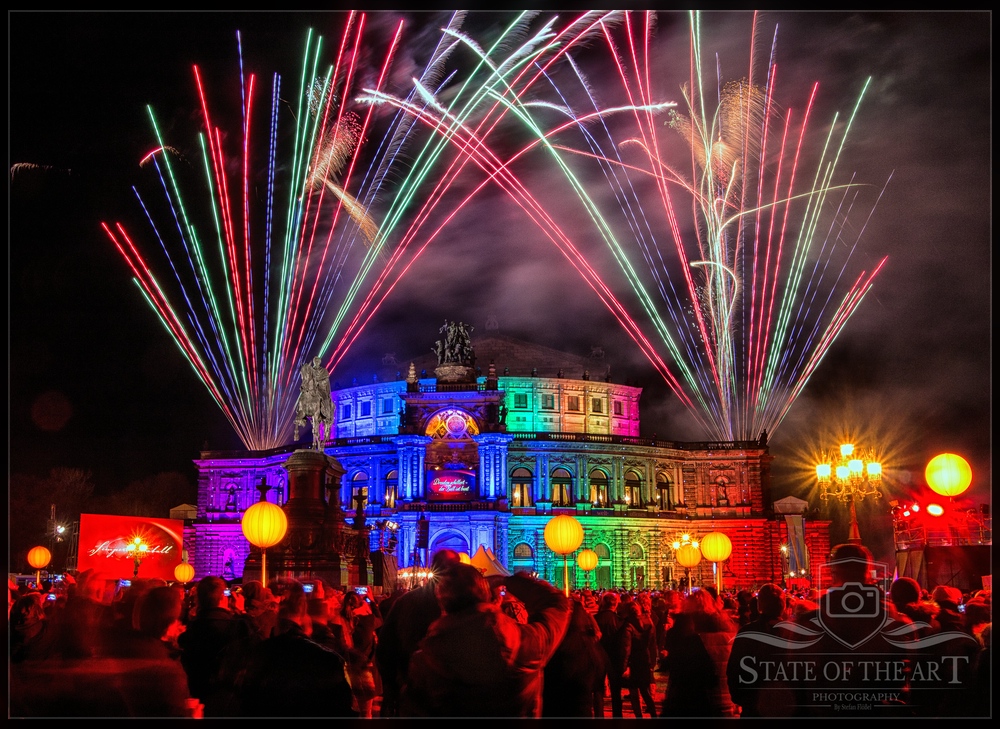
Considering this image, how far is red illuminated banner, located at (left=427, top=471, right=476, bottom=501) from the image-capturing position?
62.5 m

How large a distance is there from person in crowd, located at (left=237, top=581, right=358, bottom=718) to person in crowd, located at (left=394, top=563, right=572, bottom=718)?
23.6 inches

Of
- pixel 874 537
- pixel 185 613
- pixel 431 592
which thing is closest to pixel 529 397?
pixel 874 537

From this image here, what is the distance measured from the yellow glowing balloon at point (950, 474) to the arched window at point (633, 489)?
54.8 metres

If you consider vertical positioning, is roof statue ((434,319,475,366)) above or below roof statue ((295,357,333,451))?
above

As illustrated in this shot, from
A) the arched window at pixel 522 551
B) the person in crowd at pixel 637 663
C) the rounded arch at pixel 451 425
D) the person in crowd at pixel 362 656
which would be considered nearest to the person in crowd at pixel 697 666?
the person in crowd at pixel 362 656

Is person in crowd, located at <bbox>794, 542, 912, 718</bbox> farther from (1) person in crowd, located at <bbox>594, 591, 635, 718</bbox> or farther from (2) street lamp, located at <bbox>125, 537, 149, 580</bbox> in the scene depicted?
(2) street lamp, located at <bbox>125, 537, 149, 580</bbox>

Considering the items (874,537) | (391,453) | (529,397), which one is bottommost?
(874,537)

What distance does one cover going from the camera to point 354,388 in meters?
78.8

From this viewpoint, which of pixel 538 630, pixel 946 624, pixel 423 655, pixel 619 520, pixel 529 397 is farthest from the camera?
pixel 529 397

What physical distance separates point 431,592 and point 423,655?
1858mm

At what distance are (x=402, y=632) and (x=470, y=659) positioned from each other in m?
2.06

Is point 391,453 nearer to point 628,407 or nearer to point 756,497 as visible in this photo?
point 628,407

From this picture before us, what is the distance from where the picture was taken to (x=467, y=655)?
591 cm

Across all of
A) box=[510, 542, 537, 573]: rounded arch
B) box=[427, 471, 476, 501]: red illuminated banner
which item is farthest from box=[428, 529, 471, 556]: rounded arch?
box=[510, 542, 537, 573]: rounded arch
